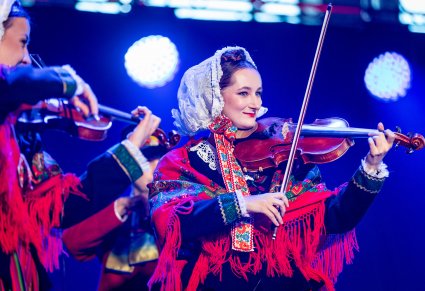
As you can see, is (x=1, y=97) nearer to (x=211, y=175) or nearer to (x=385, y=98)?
(x=211, y=175)

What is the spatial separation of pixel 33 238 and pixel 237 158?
0.86 metres

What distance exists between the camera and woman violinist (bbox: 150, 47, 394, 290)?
237 cm

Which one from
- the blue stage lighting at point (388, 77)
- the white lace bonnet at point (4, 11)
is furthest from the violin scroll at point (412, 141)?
the blue stage lighting at point (388, 77)

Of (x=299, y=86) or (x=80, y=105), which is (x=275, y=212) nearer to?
(x=80, y=105)

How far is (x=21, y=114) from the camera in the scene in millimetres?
2260

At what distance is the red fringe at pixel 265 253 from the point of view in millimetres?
2402

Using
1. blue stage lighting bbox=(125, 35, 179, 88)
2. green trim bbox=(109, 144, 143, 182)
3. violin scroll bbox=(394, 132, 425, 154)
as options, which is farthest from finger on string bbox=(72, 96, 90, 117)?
blue stage lighting bbox=(125, 35, 179, 88)

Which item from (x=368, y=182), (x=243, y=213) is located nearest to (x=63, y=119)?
(x=243, y=213)

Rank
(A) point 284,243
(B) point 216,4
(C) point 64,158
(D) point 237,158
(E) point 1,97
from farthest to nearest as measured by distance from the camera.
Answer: (B) point 216,4
(C) point 64,158
(D) point 237,158
(A) point 284,243
(E) point 1,97

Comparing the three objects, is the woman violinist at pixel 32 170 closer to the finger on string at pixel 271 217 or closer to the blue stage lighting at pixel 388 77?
the finger on string at pixel 271 217

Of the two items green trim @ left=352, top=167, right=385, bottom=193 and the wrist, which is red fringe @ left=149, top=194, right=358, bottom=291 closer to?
green trim @ left=352, top=167, right=385, bottom=193

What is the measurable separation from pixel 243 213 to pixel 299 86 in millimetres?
1632

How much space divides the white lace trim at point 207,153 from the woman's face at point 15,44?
2.49 feet

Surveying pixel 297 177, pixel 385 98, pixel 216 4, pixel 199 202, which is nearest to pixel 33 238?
pixel 199 202
